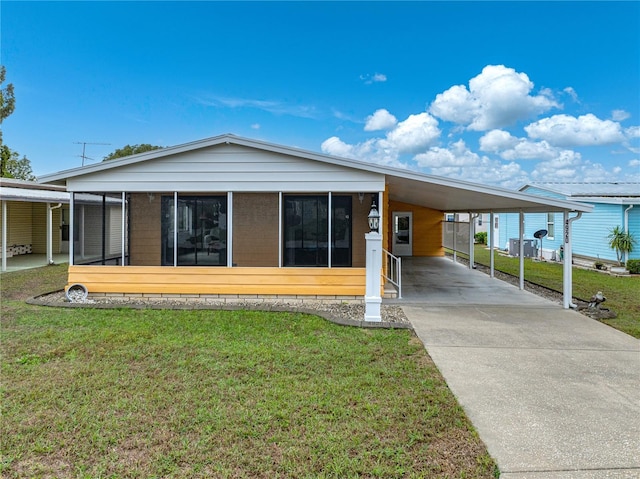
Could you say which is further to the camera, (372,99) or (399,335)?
(372,99)

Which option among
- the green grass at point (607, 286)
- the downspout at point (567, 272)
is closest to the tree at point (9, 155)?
the green grass at point (607, 286)

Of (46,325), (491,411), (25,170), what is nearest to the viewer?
(491,411)

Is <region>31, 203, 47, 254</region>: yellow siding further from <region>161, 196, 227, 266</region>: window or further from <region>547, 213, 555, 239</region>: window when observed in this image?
<region>547, 213, 555, 239</region>: window

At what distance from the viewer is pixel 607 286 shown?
32.9 ft

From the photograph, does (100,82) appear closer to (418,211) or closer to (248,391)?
(418,211)

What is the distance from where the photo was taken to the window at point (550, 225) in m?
16.9

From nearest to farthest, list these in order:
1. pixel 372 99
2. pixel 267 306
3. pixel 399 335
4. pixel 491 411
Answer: pixel 491 411 < pixel 399 335 < pixel 267 306 < pixel 372 99

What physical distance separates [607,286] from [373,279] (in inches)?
293

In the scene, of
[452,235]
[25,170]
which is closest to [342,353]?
[452,235]

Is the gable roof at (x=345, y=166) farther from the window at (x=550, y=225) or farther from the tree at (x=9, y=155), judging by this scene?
the tree at (x=9, y=155)

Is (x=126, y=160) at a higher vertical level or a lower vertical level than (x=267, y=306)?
higher

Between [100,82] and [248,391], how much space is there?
2170 centimetres

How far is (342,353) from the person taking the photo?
468 centimetres

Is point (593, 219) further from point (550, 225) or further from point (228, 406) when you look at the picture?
point (228, 406)
